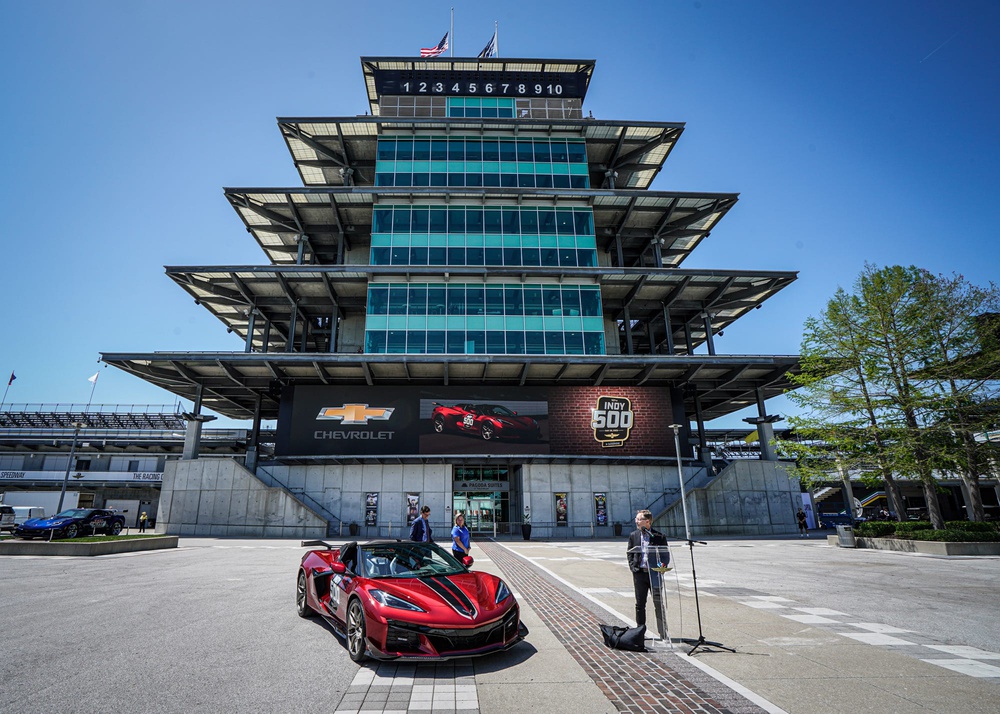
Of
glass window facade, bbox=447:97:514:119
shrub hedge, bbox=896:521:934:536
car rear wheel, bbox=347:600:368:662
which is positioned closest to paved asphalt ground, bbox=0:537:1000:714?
car rear wheel, bbox=347:600:368:662

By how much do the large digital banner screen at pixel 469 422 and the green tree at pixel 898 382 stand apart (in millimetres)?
10238

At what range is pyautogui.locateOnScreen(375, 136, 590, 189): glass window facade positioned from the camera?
4000cm

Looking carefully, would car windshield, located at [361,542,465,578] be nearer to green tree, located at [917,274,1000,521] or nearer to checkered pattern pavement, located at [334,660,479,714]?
checkered pattern pavement, located at [334,660,479,714]

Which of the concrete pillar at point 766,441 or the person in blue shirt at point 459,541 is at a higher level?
the concrete pillar at point 766,441

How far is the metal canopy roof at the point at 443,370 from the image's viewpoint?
107ft

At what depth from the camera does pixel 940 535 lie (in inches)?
782

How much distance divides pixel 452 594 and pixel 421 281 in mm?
31483

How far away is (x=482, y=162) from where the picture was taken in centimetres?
4072

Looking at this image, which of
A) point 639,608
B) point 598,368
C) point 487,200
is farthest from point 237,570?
point 487,200

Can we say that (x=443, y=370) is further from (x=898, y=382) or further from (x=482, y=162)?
(x=898, y=382)

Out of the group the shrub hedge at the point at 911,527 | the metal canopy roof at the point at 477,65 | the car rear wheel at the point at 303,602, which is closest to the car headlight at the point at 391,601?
the car rear wheel at the point at 303,602

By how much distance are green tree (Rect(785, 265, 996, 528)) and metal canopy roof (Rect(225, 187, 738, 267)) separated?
1785 cm

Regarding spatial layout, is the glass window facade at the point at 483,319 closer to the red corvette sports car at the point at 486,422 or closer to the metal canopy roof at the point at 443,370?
the metal canopy roof at the point at 443,370

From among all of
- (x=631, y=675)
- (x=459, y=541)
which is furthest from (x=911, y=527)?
(x=631, y=675)
